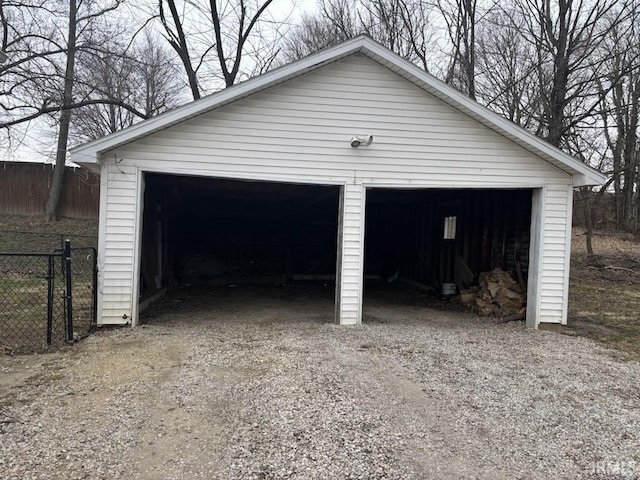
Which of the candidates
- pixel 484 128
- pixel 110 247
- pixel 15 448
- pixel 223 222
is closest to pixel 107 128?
pixel 223 222

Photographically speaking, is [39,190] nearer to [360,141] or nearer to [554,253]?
[360,141]

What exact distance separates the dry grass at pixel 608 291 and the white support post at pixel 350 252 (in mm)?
3664

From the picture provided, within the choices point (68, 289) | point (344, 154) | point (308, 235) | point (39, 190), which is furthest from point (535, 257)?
point (39, 190)

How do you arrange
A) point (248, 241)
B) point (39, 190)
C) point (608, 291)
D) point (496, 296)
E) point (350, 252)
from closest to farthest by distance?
point (350, 252), point (496, 296), point (608, 291), point (248, 241), point (39, 190)

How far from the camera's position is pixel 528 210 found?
8.52 meters

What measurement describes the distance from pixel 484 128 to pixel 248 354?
5005 mm

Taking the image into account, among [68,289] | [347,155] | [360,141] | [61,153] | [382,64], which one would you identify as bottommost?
[68,289]

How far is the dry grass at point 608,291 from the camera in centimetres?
751

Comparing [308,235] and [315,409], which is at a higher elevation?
[308,235]

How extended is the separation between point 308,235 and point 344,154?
6.82 metres

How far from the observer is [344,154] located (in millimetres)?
7090

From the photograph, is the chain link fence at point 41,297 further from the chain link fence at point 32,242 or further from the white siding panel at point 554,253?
the white siding panel at point 554,253

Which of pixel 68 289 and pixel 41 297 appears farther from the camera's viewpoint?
pixel 41 297

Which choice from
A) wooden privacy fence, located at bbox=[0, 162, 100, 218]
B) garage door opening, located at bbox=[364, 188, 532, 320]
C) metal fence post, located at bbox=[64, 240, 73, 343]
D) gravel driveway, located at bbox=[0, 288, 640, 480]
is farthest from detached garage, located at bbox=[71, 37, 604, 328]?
wooden privacy fence, located at bbox=[0, 162, 100, 218]
